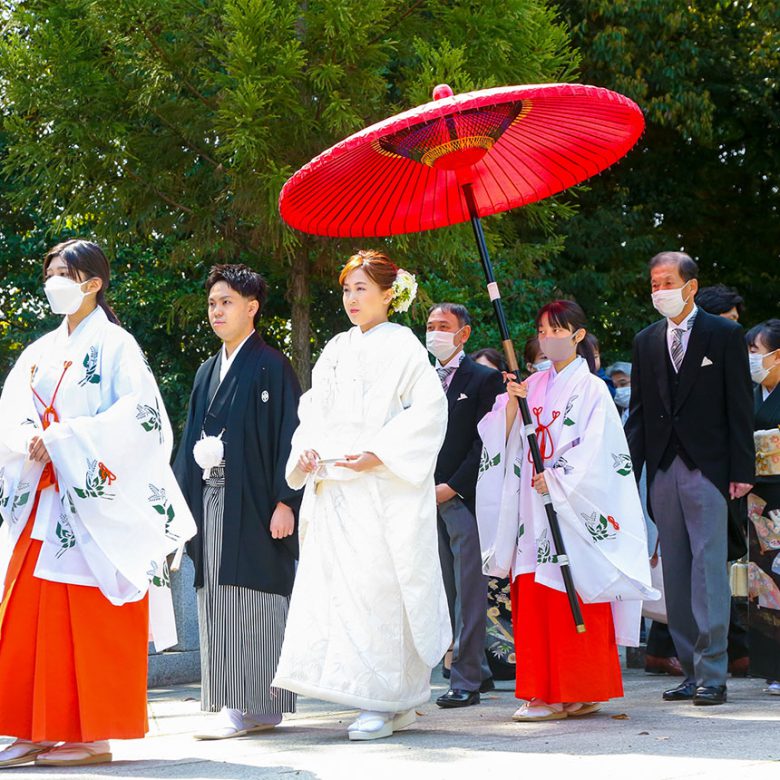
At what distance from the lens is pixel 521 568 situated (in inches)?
233

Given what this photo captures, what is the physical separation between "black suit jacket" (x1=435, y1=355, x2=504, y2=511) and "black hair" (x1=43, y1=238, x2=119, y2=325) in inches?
86.0

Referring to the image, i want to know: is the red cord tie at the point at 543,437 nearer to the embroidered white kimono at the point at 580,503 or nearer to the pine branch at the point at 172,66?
the embroidered white kimono at the point at 580,503

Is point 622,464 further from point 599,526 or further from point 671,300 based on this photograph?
point 671,300

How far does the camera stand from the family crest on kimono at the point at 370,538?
5.08 m

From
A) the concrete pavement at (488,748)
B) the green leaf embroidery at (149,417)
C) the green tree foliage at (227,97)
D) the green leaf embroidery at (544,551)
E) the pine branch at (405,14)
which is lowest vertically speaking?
the concrete pavement at (488,748)

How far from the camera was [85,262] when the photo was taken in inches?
207

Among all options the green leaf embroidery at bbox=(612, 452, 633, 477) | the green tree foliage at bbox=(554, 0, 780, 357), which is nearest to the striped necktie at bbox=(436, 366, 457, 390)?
the green leaf embroidery at bbox=(612, 452, 633, 477)

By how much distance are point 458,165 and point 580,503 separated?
1657 millimetres

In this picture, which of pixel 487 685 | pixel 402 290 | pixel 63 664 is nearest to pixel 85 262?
pixel 402 290

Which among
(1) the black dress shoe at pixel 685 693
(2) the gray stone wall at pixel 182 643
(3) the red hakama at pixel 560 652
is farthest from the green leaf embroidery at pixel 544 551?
(2) the gray stone wall at pixel 182 643

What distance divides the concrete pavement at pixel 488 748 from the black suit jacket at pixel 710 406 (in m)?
1.17

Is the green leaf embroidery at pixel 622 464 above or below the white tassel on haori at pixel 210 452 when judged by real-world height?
below

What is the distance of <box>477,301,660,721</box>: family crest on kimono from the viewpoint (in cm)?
570

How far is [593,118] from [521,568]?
2.09m
